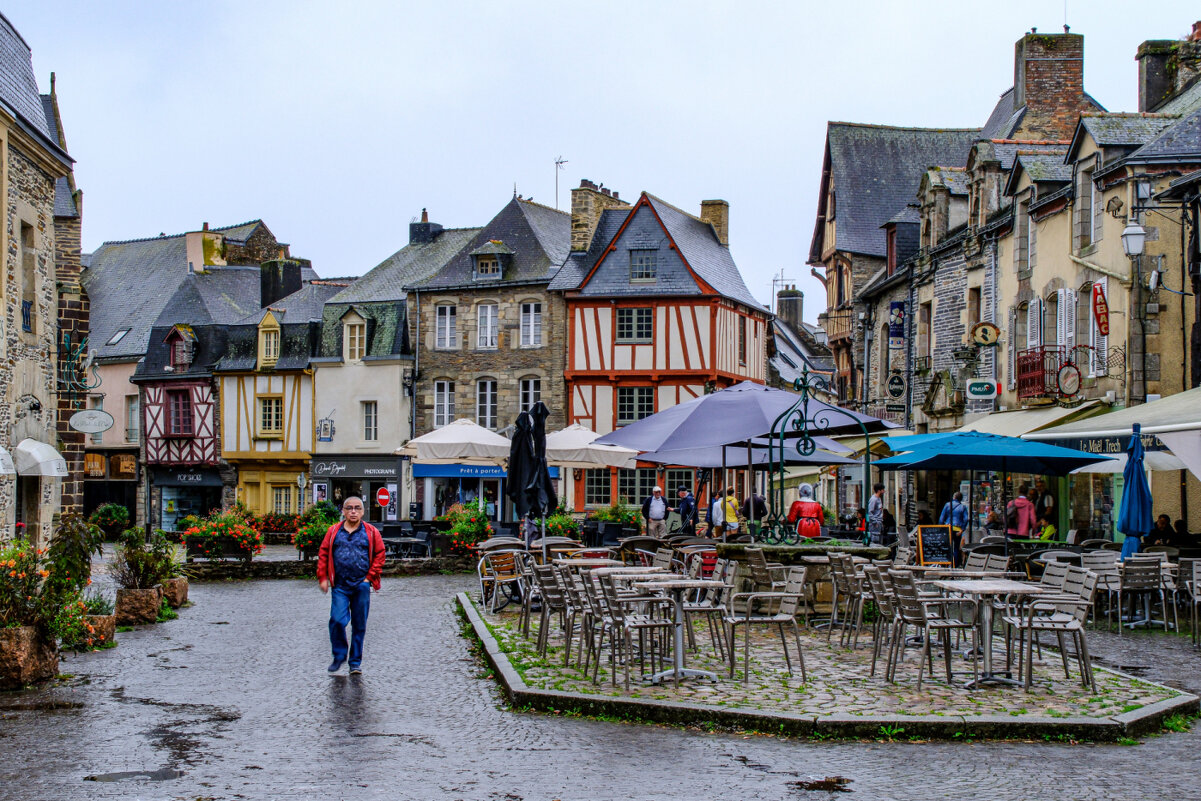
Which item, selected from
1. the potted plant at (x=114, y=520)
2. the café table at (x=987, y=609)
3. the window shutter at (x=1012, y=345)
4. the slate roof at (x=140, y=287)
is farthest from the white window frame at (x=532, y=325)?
the café table at (x=987, y=609)

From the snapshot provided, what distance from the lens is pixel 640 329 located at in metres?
36.4

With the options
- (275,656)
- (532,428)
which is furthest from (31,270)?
(275,656)

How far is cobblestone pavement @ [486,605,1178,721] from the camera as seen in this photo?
805 cm

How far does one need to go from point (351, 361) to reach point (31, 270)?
21049 mm

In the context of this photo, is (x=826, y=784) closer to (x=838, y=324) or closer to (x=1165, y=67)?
(x=1165, y=67)

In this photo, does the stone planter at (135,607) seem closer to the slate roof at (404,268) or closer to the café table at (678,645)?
the café table at (678,645)

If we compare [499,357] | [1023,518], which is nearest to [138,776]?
[1023,518]

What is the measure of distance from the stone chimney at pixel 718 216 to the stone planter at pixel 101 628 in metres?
30.7

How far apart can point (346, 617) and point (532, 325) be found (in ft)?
91.0

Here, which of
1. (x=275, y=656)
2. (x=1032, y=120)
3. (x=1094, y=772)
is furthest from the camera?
(x=1032, y=120)

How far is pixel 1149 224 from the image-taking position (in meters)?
19.8

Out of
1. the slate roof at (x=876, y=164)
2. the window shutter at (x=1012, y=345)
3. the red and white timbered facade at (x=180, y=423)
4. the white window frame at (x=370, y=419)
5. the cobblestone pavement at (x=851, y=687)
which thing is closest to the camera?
the cobblestone pavement at (x=851, y=687)

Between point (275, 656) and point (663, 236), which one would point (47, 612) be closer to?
point (275, 656)

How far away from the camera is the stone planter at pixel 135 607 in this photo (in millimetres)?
13500
